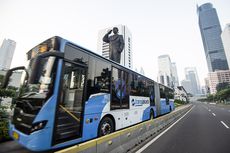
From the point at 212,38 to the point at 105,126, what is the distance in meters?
227

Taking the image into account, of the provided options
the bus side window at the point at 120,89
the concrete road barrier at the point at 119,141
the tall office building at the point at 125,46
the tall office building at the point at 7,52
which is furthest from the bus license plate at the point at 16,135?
the tall office building at the point at 7,52

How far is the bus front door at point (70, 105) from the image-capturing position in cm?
342

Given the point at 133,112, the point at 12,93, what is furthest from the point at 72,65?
the point at 12,93

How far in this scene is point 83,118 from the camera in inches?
155

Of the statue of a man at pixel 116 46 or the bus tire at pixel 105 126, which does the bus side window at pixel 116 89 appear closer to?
the bus tire at pixel 105 126

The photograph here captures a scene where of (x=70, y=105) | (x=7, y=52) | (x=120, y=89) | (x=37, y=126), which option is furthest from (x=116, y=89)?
(x=7, y=52)

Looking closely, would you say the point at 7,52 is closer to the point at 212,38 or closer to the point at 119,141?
the point at 119,141

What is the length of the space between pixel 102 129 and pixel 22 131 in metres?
2.50

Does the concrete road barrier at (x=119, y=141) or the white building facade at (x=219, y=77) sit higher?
the white building facade at (x=219, y=77)

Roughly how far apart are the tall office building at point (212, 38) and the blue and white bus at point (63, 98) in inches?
8076

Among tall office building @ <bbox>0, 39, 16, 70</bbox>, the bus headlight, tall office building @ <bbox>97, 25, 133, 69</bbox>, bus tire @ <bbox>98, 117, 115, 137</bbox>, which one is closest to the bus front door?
the bus headlight

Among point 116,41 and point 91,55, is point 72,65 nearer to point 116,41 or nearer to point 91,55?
point 91,55

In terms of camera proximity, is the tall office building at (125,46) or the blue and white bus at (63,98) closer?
the blue and white bus at (63,98)

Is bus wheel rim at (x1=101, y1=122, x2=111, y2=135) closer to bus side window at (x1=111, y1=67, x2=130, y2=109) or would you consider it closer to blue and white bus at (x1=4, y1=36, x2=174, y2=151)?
blue and white bus at (x1=4, y1=36, x2=174, y2=151)
